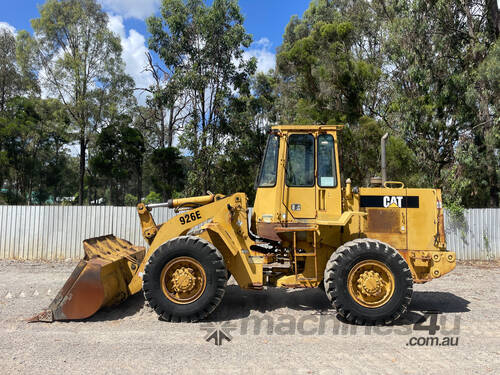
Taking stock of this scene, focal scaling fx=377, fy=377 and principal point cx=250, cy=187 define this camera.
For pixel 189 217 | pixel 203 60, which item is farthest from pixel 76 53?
pixel 189 217

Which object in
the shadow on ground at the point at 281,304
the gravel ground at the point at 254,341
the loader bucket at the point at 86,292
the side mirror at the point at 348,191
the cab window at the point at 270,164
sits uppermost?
the cab window at the point at 270,164

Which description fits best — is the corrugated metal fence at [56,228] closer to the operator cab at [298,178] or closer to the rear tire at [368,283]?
the operator cab at [298,178]

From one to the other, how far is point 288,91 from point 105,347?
22.1 m

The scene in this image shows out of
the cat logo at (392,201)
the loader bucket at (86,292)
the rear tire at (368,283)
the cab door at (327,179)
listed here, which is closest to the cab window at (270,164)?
the cab door at (327,179)

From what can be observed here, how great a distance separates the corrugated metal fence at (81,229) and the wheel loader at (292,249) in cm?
647

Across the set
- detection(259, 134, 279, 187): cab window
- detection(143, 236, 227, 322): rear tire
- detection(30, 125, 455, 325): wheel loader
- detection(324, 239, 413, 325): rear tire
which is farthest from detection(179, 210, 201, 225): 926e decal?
detection(324, 239, 413, 325): rear tire

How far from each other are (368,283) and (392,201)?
152cm

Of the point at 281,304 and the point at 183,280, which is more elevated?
the point at 183,280

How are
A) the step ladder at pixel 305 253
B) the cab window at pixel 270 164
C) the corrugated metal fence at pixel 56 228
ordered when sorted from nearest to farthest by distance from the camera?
the step ladder at pixel 305 253 < the cab window at pixel 270 164 < the corrugated metal fence at pixel 56 228

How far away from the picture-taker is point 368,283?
564 centimetres

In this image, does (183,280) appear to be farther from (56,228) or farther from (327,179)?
(56,228)

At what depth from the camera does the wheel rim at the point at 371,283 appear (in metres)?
5.65

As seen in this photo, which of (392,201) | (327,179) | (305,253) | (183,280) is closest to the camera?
(183,280)

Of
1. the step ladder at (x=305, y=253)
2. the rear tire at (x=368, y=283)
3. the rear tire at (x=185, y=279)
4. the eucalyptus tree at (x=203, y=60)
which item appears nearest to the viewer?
the rear tire at (x=368, y=283)
